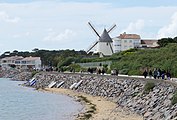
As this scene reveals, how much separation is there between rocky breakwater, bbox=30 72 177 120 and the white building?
94.9 metres

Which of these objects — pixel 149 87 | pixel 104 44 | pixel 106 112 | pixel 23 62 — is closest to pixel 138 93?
pixel 149 87

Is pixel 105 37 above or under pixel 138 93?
above

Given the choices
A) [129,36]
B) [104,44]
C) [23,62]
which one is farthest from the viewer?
[23,62]

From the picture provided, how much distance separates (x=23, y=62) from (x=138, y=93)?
13085 centimetres

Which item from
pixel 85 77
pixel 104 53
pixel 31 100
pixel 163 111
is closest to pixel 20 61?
pixel 104 53

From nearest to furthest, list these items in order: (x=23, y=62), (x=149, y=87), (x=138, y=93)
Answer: (x=149, y=87) < (x=138, y=93) < (x=23, y=62)

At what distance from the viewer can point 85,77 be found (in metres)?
65.6

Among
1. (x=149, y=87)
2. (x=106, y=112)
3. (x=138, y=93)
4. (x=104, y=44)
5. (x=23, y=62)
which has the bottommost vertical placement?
(x=106, y=112)

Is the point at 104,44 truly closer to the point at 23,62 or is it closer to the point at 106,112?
the point at 23,62

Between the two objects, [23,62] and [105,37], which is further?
[23,62]

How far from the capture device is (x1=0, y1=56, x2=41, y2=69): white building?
160000 millimetres

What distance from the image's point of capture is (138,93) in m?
39.4

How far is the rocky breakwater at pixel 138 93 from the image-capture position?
28.2 metres

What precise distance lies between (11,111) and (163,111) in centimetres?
1786
